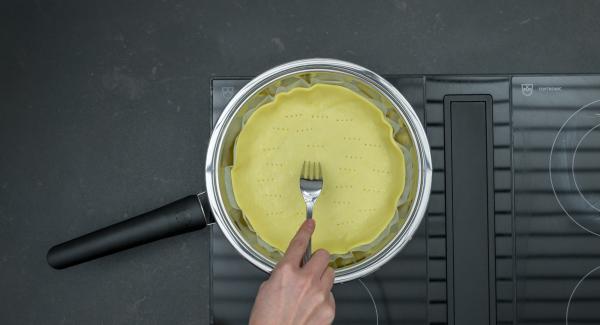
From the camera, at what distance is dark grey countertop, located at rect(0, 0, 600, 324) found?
0.75 m

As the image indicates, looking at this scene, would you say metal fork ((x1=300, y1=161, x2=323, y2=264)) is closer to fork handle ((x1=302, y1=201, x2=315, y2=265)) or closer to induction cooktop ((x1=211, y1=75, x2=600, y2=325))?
fork handle ((x1=302, y1=201, x2=315, y2=265))

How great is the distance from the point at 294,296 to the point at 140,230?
27cm

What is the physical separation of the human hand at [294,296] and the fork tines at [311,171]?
14cm

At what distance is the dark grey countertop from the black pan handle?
65 millimetres

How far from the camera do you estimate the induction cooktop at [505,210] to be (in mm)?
684

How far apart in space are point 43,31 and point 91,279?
0.37 metres

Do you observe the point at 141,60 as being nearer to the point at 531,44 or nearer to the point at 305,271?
the point at 305,271

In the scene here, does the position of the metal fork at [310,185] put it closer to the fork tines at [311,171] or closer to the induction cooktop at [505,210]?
the fork tines at [311,171]

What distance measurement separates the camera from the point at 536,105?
0.70 metres

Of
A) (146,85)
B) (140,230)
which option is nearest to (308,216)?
(140,230)

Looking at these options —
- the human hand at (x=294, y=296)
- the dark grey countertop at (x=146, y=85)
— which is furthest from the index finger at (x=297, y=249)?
the dark grey countertop at (x=146, y=85)

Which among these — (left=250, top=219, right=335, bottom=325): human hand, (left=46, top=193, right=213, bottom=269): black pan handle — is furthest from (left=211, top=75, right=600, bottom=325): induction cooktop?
(left=250, top=219, right=335, bottom=325): human hand

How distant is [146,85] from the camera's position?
778 mm

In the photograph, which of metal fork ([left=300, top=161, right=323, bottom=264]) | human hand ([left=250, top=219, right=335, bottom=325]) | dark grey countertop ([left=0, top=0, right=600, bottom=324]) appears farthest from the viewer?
dark grey countertop ([left=0, top=0, right=600, bottom=324])
